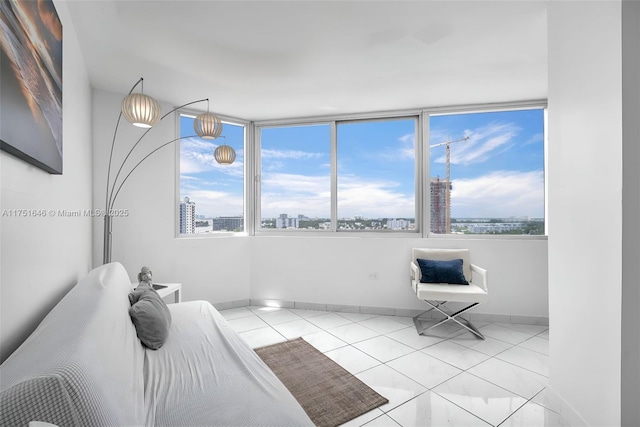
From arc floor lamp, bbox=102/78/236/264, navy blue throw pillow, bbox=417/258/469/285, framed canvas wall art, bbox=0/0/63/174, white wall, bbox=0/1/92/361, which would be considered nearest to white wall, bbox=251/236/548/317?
navy blue throw pillow, bbox=417/258/469/285

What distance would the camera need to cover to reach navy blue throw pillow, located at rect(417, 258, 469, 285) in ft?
10.5

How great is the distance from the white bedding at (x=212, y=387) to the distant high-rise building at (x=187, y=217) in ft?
6.72

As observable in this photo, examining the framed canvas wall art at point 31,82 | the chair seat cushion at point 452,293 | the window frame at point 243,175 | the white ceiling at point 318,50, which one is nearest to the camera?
the framed canvas wall art at point 31,82

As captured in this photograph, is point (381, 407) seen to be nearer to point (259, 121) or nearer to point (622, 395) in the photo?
point (622, 395)

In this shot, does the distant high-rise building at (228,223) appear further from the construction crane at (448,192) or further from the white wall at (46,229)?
the construction crane at (448,192)

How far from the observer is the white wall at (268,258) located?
3254 millimetres

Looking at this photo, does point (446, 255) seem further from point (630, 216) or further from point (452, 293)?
point (630, 216)

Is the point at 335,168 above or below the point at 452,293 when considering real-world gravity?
above

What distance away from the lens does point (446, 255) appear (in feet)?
11.2

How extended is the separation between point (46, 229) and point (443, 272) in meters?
3.32

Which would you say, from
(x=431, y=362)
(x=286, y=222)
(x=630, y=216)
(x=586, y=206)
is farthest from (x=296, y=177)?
(x=630, y=216)

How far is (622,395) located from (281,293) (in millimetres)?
3262

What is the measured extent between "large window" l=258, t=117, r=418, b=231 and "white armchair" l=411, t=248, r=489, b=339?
56 centimetres

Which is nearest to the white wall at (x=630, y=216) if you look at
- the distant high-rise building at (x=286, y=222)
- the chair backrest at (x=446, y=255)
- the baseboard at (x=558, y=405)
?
the baseboard at (x=558, y=405)
